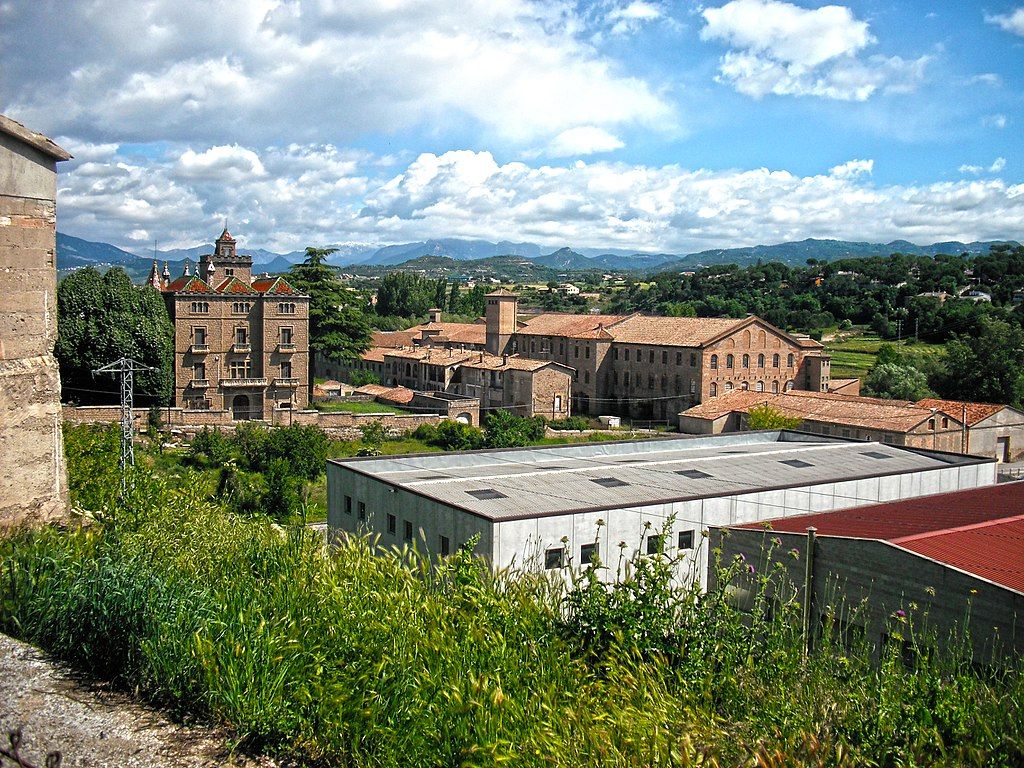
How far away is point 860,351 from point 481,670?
62.3 metres

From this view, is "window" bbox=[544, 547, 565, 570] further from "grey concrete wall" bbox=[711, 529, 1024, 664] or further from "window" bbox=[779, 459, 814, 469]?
"window" bbox=[779, 459, 814, 469]

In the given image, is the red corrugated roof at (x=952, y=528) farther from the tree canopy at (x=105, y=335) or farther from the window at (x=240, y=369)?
the window at (x=240, y=369)

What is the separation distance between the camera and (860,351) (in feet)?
207

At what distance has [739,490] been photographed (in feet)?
58.3

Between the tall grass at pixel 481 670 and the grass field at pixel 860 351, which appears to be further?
the grass field at pixel 860 351

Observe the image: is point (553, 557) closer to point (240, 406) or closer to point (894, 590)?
point (894, 590)

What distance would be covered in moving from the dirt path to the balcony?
3401cm

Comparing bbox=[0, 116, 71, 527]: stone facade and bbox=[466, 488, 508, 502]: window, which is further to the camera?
bbox=[466, 488, 508, 502]: window

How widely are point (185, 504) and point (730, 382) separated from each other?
39346mm

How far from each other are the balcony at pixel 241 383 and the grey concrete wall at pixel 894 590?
101ft

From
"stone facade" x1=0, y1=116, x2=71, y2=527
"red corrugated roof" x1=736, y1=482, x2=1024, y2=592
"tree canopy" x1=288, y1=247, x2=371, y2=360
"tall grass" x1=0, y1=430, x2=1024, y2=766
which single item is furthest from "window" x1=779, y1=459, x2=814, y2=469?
"tree canopy" x1=288, y1=247, x2=371, y2=360

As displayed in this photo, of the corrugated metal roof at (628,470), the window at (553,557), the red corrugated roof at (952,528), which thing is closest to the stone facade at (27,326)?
the corrugated metal roof at (628,470)

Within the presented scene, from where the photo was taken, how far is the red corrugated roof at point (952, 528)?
1020 cm

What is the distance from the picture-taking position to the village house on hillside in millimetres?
47562
